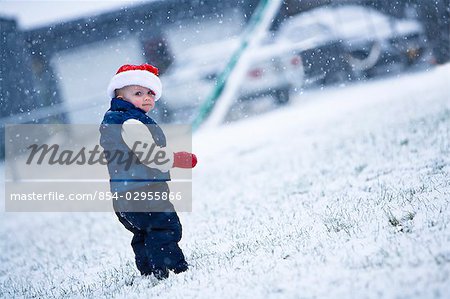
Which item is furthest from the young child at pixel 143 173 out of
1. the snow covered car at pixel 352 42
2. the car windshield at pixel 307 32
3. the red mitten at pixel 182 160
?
the car windshield at pixel 307 32

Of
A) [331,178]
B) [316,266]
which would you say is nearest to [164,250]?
[316,266]

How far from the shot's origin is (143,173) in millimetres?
2668

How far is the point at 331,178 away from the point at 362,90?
26.5 feet

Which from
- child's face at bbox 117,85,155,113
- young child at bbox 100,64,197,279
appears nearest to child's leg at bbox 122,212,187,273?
young child at bbox 100,64,197,279

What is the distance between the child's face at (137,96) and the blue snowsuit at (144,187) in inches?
→ 3.8

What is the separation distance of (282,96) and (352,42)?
297 cm

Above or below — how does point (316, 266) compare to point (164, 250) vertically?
below

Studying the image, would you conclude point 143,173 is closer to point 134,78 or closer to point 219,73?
point 134,78

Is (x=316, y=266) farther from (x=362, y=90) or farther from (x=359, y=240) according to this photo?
(x=362, y=90)

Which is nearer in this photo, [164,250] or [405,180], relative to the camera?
[164,250]

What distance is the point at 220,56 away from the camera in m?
12.7

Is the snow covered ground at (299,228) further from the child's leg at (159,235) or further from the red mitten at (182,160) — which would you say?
the red mitten at (182,160)

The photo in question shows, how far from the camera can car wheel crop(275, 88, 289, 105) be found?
39.7 ft

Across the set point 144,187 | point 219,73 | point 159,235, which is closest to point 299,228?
point 159,235
